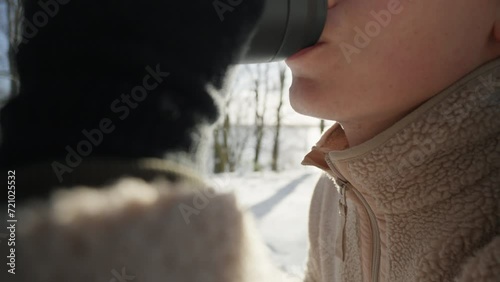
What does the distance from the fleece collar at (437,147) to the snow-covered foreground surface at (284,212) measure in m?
0.65

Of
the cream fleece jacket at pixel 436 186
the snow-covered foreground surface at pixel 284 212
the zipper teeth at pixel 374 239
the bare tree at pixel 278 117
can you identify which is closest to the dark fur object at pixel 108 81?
the cream fleece jacket at pixel 436 186

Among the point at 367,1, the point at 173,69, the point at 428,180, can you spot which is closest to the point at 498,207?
the point at 428,180

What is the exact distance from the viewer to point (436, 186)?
1.95 feet

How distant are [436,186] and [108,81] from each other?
1.63 feet

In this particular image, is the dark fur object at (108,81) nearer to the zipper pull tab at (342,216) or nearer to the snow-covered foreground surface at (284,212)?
the zipper pull tab at (342,216)

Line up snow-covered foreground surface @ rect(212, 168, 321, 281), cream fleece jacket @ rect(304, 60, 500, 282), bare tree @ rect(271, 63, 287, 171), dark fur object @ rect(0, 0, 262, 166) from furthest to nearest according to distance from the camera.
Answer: bare tree @ rect(271, 63, 287, 171)
snow-covered foreground surface @ rect(212, 168, 321, 281)
cream fleece jacket @ rect(304, 60, 500, 282)
dark fur object @ rect(0, 0, 262, 166)

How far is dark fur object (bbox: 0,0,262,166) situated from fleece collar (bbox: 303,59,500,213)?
443mm

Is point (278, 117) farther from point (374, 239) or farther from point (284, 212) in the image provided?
point (374, 239)

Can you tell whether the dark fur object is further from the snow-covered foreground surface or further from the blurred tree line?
the blurred tree line

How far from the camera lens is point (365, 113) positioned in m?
0.68

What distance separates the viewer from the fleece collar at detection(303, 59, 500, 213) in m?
0.58

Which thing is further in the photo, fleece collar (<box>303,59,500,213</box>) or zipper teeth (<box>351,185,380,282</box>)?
zipper teeth (<box>351,185,380,282</box>)

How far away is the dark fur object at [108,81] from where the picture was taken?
0.22 metres

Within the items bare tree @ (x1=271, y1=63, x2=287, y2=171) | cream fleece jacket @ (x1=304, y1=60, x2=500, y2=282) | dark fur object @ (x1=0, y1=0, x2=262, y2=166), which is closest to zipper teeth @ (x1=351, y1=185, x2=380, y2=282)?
cream fleece jacket @ (x1=304, y1=60, x2=500, y2=282)
